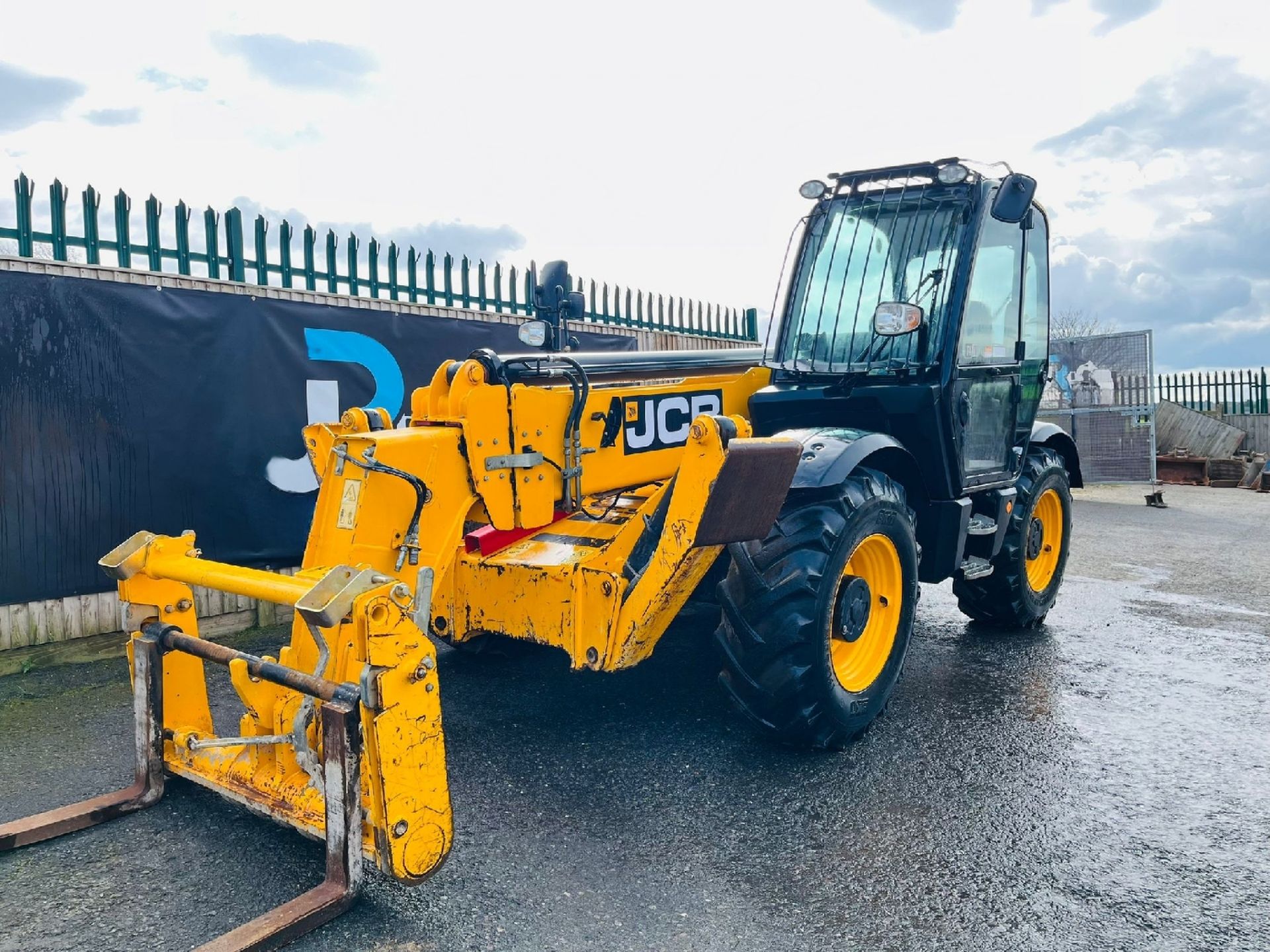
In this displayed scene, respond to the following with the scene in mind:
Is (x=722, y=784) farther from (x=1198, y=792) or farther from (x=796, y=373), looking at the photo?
(x=796, y=373)

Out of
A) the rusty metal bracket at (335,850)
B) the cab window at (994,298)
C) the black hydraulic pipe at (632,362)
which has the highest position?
the cab window at (994,298)

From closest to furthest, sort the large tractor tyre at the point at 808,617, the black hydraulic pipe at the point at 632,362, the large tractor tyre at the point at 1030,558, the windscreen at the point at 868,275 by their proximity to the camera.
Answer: the large tractor tyre at the point at 808,617 < the black hydraulic pipe at the point at 632,362 < the windscreen at the point at 868,275 < the large tractor tyre at the point at 1030,558

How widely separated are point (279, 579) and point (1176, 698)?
4.41m

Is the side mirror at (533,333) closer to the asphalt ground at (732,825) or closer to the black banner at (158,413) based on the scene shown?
the asphalt ground at (732,825)

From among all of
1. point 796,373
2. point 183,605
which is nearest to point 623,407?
point 796,373

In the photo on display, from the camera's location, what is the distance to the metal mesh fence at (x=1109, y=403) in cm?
1550

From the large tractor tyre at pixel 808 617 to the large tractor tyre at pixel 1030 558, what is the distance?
1.93 m

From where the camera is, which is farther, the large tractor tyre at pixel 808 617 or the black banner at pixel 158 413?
the black banner at pixel 158 413

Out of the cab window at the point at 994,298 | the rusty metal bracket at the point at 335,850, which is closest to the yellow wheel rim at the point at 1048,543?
the cab window at the point at 994,298

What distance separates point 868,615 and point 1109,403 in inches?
535

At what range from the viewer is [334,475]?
11.7 feet

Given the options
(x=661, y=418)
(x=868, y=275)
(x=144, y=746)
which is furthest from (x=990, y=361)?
(x=144, y=746)

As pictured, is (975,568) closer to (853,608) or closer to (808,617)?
(853,608)

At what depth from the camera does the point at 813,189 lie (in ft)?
17.6
